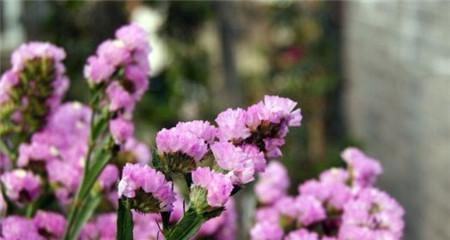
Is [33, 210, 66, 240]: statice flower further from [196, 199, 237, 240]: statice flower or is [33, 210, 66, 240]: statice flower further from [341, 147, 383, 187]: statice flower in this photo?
[341, 147, 383, 187]: statice flower

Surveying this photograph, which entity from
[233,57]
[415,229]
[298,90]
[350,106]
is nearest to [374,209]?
[233,57]

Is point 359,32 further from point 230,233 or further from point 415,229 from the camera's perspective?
point 230,233

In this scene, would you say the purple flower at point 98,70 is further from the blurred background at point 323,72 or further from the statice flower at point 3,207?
the blurred background at point 323,72

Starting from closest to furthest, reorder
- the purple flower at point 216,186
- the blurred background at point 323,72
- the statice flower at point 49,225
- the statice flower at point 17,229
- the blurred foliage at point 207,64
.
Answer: the purple flower at point 216,186 → the statice flower at point 17,229 → the statice flower at point 49,225 → the blurred background at point 323,72 → the blurred foliage at point 207,64

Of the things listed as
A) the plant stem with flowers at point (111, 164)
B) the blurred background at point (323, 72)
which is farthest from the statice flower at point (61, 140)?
the blurred background at point (323, 72)

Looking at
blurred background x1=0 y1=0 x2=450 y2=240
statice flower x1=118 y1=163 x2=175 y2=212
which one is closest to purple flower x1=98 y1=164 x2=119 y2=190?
statice flower x1=118 y1=163 x2=175 y2=212

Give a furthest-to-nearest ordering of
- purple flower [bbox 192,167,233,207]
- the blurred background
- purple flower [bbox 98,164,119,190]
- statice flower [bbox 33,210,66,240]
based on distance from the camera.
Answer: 1. the blurred background
2. purple flower [bbox 98,164,119,190]
3. statice flower [bbox 33,210,66,240]
4. purple flower [bbox 192,167,233,207]
